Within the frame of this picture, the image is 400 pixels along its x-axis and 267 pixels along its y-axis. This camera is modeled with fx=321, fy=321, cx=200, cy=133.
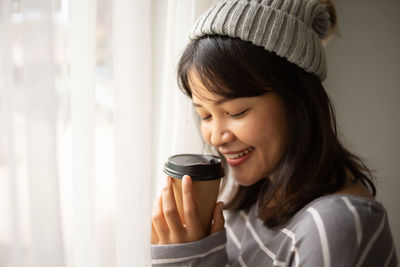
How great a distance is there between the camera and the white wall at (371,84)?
140 cm

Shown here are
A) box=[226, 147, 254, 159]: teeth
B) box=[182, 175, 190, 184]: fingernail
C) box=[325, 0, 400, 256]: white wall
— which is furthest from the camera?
box=[325, 0, 400, 256]: white wall

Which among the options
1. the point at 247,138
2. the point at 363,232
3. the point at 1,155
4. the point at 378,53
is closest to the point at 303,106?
the point at 247,138

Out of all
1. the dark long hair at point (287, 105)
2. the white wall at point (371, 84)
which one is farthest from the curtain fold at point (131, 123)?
the white wall at point (371, 84)

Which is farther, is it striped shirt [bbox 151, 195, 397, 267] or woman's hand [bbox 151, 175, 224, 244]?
woman's hand [bbox 151, 175, 224, 244]

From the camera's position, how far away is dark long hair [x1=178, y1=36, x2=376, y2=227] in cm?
72

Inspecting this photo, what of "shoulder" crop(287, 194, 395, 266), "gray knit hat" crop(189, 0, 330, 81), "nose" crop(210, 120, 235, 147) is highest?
"gray knit hat" crop(189, 0, 330, 81)

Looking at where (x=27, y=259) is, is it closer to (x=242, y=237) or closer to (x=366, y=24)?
(x=242, y=237)

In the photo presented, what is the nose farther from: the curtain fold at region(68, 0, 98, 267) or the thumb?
the curtain fold at region(68, 0, 98, 267)

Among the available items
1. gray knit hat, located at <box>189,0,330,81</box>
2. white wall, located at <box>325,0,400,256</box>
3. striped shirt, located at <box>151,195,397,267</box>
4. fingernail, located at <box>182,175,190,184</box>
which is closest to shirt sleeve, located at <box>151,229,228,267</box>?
striped shirt, located at <box>151,195,397,267</box>

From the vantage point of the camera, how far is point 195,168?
71 centimetres

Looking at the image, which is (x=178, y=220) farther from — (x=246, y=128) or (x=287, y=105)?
(x=287, y=105)

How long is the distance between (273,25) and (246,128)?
0.24 m

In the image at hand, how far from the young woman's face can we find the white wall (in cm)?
81

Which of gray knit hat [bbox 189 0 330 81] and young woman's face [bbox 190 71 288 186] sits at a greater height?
gray knit hat [bbox 189 0 330 81]
